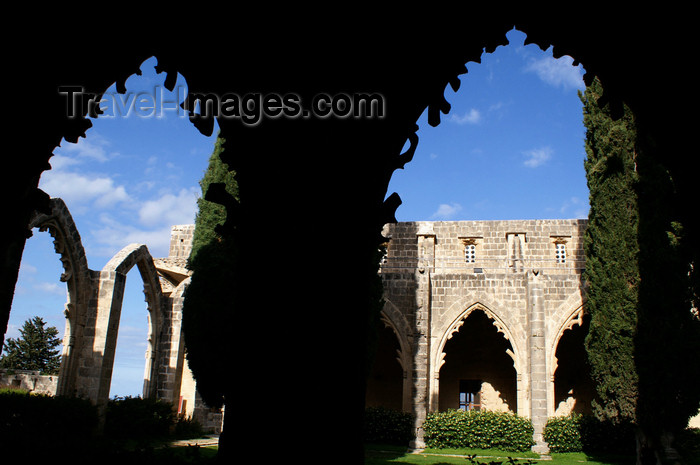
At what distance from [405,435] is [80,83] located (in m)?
12.7

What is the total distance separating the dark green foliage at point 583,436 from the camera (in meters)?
12.8

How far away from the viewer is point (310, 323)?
Answer: 2109 mm

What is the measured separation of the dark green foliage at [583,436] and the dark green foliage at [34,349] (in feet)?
85.8

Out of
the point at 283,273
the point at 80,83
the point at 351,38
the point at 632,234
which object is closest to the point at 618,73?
the point at 351,38

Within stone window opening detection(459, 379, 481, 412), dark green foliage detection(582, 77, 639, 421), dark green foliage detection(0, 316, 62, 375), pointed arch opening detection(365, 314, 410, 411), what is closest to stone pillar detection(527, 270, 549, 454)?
dark green foliage detection(582, 77, 639, 421)

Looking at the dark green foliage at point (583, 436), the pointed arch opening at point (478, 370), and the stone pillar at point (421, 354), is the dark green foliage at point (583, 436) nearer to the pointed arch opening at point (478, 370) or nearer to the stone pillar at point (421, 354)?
the stone pillar at point (421, 354)

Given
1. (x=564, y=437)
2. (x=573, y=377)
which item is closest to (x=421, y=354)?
(x=564, y=437)

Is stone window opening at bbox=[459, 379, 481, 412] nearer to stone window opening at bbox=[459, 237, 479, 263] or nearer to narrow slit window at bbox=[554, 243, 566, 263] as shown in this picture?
stone window opening at bbox=[459, 237, 479, 263]

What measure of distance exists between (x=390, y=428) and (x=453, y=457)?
243cm

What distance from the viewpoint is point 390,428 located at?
1383 cm

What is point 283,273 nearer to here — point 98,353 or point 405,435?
point 98,353

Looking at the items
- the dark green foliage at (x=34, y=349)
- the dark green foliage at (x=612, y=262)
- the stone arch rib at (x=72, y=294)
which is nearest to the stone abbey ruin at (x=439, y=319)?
the stone arch rib at (x=72, y=294)

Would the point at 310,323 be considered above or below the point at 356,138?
below

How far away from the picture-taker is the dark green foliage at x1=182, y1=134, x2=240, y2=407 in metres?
10.2
